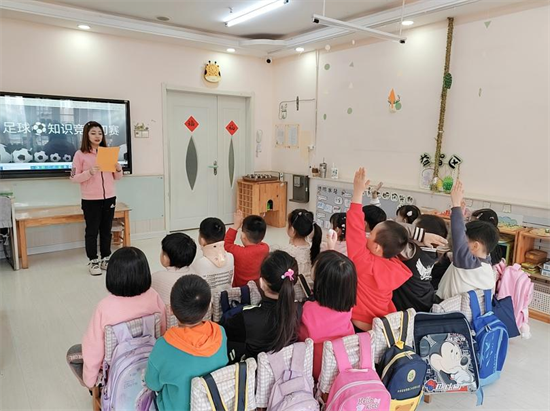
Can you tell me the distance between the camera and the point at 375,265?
1905mm

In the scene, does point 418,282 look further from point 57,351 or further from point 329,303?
point 57,351

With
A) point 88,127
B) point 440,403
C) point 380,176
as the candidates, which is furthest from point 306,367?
point 380,176

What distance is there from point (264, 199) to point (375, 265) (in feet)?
13.9

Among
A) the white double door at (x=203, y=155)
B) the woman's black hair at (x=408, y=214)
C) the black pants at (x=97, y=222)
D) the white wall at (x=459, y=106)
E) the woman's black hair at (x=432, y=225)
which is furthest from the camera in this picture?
the white double door at (x=203, y=155)

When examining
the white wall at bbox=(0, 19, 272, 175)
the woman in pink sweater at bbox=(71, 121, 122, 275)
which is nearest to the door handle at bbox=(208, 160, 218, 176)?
the white wall at bbox=(0, 19, 272, 175)

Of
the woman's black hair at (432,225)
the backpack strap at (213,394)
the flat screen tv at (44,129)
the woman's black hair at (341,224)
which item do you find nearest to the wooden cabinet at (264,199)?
the flat screen tv at (44,129)

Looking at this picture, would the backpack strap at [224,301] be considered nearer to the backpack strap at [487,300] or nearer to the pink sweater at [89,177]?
the backpack strap at [487,300]

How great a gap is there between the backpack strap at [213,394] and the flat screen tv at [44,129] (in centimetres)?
413

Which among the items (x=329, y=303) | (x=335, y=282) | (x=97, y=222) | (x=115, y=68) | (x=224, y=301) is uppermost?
(x=115, y=68)

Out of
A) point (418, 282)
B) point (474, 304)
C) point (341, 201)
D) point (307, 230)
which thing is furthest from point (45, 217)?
point (474, 304)

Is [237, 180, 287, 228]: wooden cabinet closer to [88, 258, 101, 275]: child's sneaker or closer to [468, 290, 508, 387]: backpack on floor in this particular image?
[88, 258, 101, 275]: child's sneaker

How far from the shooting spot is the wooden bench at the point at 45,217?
415cm

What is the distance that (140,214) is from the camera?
17.9ft

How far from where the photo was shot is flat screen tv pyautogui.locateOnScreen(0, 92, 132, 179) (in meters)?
4.36
